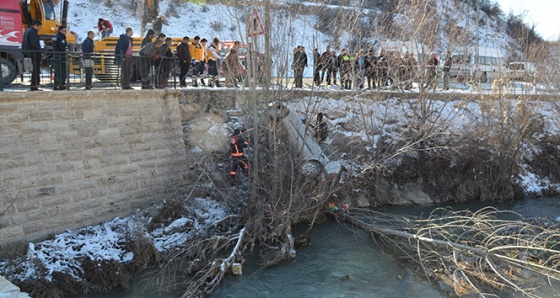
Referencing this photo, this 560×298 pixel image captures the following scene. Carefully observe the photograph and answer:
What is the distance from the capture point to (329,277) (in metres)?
9.41

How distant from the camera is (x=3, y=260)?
27.9 feet

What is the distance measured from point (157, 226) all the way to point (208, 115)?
3818 millimetres

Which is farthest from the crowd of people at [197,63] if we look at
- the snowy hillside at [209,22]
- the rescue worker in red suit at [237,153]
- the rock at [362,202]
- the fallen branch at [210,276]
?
the fallen branch at [210,276]

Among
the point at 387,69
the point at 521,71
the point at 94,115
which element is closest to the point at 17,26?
the point at 94,115

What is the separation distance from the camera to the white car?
11.5 meters

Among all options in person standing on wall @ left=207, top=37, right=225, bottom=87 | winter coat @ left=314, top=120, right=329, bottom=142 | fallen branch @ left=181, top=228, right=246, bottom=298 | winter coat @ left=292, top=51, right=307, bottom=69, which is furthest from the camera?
person standing on wall @ left=207, top=37, right=225, bottom=87

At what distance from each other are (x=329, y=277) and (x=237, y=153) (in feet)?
12.8

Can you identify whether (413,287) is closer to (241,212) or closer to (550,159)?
(241,212)

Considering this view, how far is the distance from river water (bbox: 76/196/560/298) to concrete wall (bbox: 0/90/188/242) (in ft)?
7.19

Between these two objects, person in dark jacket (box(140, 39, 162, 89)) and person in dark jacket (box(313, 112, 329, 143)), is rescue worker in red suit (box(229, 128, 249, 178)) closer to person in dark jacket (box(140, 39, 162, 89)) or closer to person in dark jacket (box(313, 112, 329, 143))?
person in dark jacket (box(313, 112, 329, 143))

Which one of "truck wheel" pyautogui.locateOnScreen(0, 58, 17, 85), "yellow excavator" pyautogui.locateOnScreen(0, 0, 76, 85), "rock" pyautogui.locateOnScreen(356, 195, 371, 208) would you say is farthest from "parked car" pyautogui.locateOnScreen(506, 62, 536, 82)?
"truck wheel" pyautogui.locateOnScreen(0, 58, 17, 85)

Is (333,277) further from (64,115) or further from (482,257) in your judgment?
(64,115)

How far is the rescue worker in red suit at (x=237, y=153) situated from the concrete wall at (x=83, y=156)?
1.25 m

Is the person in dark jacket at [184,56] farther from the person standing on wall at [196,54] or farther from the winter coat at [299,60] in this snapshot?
the winter coat at [299,60]
